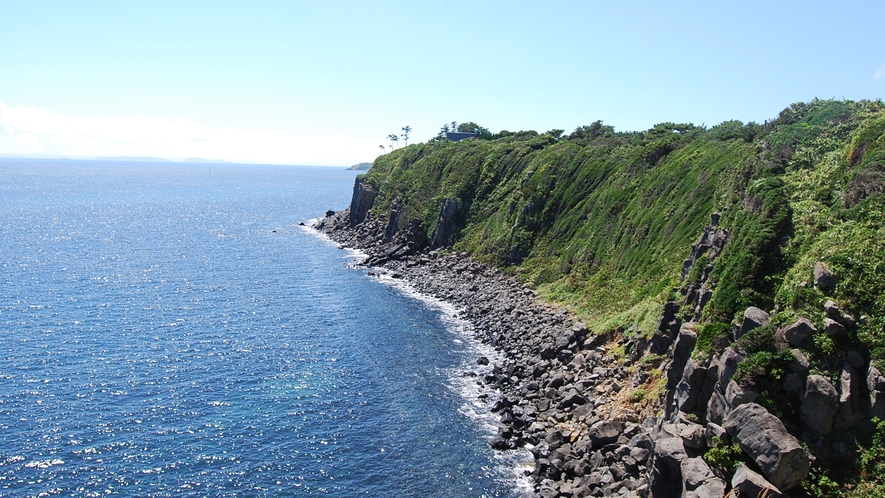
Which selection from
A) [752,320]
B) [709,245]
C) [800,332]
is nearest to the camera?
[800,332]

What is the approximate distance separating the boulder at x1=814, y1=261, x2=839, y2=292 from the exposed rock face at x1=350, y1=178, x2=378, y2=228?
11288 cm

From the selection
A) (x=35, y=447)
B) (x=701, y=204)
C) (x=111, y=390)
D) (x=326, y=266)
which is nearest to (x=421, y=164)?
(x=326, y=266)

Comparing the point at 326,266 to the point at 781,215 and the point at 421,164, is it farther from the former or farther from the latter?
the point at 781,215

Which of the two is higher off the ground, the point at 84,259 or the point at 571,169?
the point at 571,169

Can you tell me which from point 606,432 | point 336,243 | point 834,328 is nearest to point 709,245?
point 606,432

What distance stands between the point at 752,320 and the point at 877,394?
7.11m

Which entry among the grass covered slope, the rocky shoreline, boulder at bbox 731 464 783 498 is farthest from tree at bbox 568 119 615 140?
boulder at bbox 731 464 783 498

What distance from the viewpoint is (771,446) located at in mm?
26656

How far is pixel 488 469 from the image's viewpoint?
4012 cm

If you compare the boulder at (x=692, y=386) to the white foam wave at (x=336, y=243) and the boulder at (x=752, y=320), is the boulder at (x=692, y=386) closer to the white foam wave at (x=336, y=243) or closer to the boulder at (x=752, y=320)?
the boulder at (x=752, y=320)

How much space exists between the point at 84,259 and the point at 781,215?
332ft

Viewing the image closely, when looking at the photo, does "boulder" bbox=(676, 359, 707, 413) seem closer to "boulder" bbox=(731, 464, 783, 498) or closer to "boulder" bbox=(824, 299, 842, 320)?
"boulder" bbox=(824, 299, 842, 320)

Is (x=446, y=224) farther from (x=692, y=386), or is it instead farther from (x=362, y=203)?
(x=692, y=386)

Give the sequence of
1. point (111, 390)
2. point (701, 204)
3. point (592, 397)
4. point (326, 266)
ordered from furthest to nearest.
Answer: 1. point (326, 266)
2. point (701, 204)
3. point (111, 390)
4. point (592, 397)
